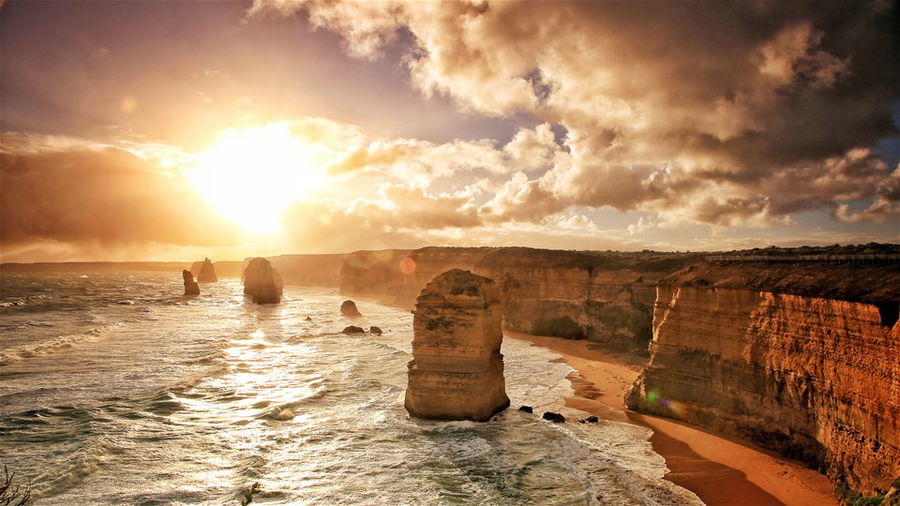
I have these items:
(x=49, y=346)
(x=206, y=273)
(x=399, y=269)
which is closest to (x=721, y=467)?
(x=49, y=346)

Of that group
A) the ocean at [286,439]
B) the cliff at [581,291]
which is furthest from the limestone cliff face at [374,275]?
the ocean at [286,439]

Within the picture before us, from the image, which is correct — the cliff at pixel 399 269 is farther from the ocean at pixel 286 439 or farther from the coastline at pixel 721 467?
the coastline at pixel 721 467

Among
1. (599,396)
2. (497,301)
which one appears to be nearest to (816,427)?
(599,396)

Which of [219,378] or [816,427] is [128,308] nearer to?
[219,378]

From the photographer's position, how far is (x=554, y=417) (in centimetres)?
1970

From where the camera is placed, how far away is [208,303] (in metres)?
80.0

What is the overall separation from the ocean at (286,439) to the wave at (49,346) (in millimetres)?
308

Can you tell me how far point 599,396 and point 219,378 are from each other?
76.8ft

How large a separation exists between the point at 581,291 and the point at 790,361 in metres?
28.0

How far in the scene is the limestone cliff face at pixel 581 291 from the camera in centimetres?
3797

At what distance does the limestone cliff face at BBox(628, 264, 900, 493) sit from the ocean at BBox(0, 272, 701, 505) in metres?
3.53

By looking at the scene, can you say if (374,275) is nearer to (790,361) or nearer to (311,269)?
(311,269)

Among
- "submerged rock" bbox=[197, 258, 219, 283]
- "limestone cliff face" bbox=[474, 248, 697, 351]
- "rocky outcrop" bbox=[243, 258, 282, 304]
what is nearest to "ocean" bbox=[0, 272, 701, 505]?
"limestone cliff face" bbox=[474, 248, 697, 351]

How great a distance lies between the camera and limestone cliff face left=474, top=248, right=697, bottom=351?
3797 centimetres
